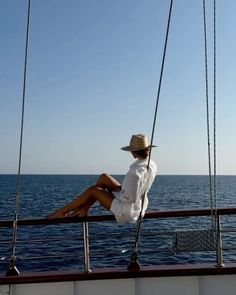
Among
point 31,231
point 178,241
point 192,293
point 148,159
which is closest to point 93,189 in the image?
point 148,159

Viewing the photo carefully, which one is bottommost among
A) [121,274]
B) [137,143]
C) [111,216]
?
[121,274]

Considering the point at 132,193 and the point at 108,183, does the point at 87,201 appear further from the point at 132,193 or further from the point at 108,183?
the point at 132,193

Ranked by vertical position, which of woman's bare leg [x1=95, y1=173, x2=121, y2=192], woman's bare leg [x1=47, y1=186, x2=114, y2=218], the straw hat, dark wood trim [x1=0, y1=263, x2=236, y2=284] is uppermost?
the straw hat

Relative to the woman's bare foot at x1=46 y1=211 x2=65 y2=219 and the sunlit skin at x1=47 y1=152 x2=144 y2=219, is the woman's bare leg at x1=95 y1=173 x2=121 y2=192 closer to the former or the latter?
the sunlit skin at x1=47 y1=152 x2=144 y2=219

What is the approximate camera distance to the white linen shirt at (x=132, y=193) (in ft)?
13.2

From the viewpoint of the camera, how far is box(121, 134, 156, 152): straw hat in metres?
4.21

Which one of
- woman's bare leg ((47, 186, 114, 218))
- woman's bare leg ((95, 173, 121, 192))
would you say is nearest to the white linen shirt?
woman's bare leg ((47, 186, 114, 218))

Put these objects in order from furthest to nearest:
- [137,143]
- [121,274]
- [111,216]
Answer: [137,143]
[111,216]
[121,274]

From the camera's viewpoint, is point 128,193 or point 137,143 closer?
→ point 128,193

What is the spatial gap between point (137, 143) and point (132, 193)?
1.66ft

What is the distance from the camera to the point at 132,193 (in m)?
4.02

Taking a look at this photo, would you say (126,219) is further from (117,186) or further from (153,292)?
(153,292)

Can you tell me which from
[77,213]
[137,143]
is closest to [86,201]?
[77,213]

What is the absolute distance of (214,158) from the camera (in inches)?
162
